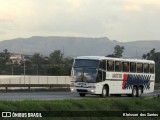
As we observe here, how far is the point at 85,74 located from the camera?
117 feet

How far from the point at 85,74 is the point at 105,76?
1.48 meters

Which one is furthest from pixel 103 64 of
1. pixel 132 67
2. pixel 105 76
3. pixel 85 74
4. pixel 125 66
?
pixel 132 67

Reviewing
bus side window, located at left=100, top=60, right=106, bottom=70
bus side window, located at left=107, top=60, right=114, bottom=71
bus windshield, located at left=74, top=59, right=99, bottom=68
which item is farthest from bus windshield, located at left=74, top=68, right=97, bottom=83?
bus side window, located at left=107, top=60, right=114, bottom=71

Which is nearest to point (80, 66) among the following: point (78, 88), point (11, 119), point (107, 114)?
point (78, 88)

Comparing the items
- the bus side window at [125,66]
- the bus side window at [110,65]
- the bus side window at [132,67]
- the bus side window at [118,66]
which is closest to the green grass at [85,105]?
the bus side window at [110,65]

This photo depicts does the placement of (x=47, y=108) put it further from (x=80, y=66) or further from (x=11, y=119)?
(x=80, y=66)

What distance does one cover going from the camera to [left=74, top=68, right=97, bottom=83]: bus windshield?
35.5 m

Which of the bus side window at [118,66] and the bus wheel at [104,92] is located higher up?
the bus side window at [118,66]

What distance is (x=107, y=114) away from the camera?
77.3 ft

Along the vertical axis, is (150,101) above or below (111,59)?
below

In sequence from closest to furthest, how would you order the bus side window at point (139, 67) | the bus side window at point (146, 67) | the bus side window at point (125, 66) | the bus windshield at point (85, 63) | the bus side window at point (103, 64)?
the bus windshield at point (85, 63)
the bus side window at point (103, 64)
the bus side window at point (125, 66)
the bus side window at point (139, 67)
the bus side window at point (146, 67)

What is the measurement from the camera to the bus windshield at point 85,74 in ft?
116

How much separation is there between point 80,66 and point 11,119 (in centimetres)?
1873

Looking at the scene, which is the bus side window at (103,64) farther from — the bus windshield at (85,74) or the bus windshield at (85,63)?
the bus windshield at (85,74)
